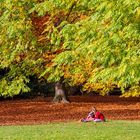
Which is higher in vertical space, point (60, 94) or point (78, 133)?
point (60, 94)

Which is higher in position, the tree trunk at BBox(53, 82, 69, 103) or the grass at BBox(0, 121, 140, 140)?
the tree trunk at BBox(53, 82, 69, 103)

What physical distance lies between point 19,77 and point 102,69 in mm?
6833

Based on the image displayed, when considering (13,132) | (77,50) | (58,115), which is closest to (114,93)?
(58,115)

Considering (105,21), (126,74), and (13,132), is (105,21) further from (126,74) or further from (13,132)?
(13,132)

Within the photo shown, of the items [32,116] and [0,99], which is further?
[0,99]

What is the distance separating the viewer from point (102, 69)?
10398 millimetres

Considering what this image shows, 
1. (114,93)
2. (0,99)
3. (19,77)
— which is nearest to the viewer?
(19,77)

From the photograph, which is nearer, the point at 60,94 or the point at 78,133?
the point at 78,133

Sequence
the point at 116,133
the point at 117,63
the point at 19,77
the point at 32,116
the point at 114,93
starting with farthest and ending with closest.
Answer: the point at 114,93 < the point at 32,116 < the point at 116,133 < the point at 19,77 < the point at 117,63

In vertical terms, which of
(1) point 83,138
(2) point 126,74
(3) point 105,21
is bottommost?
(1) point 83,138

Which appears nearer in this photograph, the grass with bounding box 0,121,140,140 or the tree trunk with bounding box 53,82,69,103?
the grass with bounding box 0,121,140,140

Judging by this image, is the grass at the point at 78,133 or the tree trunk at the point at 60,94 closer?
the grass at the point at 78,133

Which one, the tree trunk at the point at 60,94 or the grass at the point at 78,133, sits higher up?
the tree trunk at the point at 60,94

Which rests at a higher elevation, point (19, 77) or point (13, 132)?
point (19, 77)
